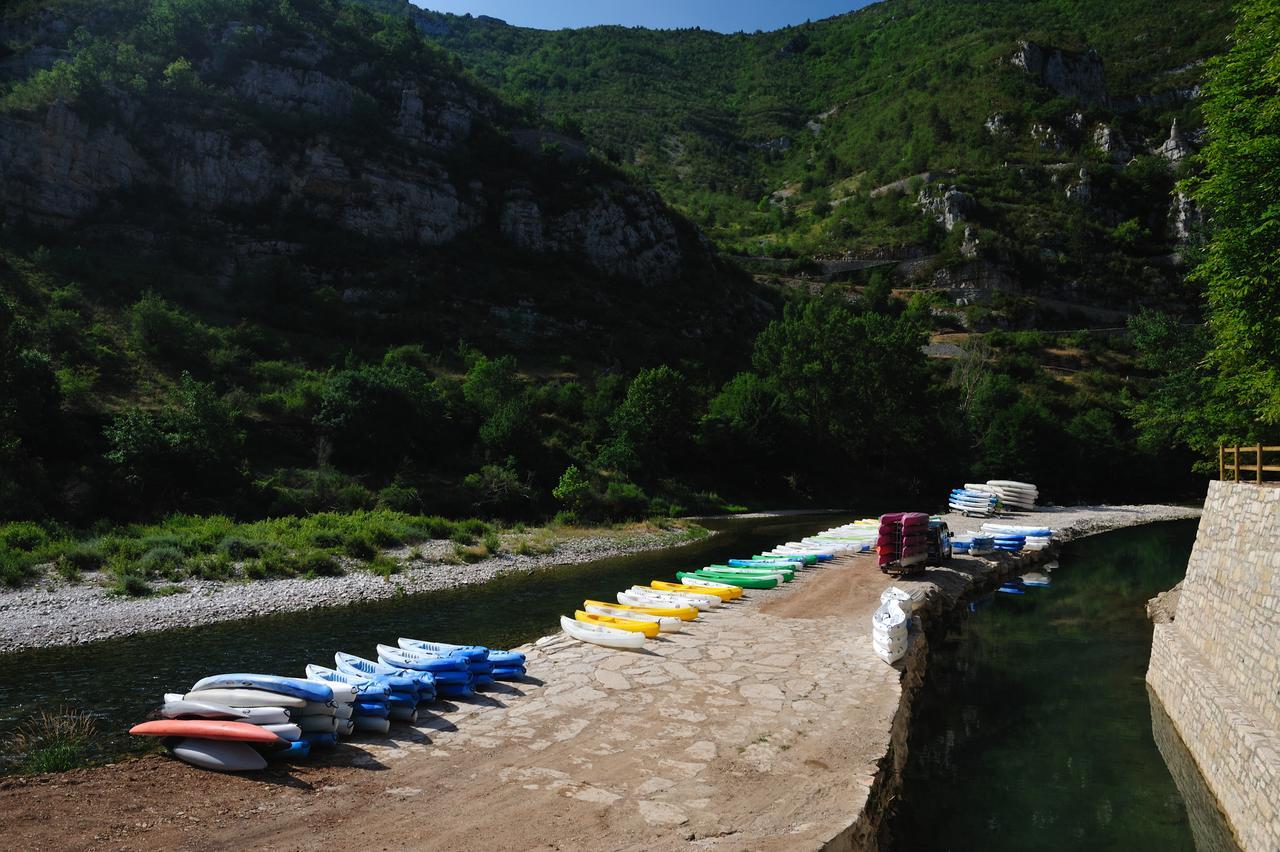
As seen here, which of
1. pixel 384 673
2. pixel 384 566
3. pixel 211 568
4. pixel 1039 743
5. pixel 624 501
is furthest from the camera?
pixel 624 501

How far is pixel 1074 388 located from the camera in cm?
7638

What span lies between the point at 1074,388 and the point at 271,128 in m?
87.1

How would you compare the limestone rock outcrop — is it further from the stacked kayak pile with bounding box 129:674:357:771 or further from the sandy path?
the stacked kayak pile with bounding box 129:674:357:771

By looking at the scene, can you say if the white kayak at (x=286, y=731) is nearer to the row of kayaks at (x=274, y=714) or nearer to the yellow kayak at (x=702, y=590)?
the row of kayaks at (x=274, y=714)

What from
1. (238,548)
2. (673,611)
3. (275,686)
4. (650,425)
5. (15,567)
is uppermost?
(650,425)

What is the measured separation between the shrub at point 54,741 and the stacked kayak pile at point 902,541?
61.2ft

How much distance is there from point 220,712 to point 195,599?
1458 centimetres

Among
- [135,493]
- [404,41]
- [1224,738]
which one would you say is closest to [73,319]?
[135,493]

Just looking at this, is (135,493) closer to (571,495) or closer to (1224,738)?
(571,495)

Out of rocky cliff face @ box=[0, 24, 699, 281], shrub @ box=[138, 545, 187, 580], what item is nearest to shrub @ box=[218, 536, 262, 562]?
shrub @ box=[138, 545, 187, 580]

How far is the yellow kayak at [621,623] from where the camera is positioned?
1398 centimetres

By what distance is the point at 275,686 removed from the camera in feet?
28.2

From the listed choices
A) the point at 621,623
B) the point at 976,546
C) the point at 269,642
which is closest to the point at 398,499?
the point at 269,642

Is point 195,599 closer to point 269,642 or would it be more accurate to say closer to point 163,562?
point 163,562
